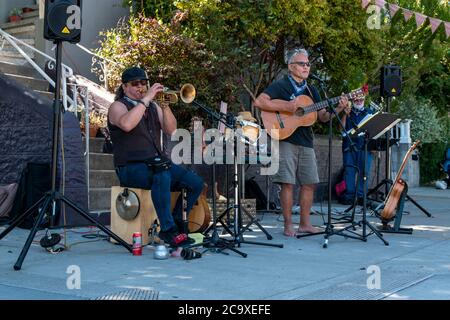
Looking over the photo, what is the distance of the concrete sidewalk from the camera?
15.2 feet

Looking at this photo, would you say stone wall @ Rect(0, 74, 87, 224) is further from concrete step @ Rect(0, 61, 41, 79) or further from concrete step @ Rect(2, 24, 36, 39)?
concrete step @ Rect(2, 24, 36, 39)

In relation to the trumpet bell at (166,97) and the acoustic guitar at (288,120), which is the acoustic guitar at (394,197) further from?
the trumpet bell at (166,97)

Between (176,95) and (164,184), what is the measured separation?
84cm

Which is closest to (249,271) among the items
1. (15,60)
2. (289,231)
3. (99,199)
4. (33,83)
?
(289,231)

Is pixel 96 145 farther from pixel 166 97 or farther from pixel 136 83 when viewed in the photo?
pixel 166 97

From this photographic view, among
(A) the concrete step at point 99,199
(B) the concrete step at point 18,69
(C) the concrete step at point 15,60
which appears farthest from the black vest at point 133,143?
(C) the concrete step at point 15,60

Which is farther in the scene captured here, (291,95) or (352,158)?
(352,158)

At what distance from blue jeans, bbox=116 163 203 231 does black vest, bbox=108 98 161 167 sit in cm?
8

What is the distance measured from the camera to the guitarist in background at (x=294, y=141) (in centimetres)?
736

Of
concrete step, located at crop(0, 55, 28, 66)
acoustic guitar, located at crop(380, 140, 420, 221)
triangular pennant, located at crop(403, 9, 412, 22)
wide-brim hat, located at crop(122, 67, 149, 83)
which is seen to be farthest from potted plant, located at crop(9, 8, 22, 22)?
acoustic guitar, located at crop(380, 140, 420, 221)

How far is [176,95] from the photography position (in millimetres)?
6379

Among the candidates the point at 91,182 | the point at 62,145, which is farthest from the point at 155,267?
the point at 91,182
